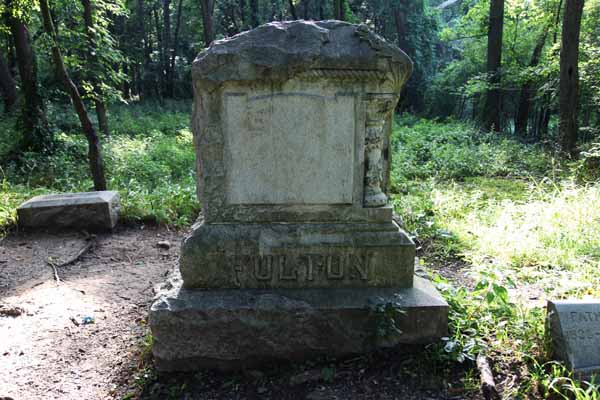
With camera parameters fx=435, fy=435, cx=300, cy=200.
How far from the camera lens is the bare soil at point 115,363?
8.55 ft

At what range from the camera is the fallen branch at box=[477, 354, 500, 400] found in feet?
7.98

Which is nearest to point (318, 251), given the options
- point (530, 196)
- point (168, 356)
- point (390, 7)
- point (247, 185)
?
point (247, 185)

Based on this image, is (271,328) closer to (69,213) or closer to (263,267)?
(263,267)

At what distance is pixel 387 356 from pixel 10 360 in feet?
8.48

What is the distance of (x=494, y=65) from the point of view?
13.1 m

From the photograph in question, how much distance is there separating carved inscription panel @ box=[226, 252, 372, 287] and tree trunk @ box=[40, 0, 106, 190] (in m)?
4.47

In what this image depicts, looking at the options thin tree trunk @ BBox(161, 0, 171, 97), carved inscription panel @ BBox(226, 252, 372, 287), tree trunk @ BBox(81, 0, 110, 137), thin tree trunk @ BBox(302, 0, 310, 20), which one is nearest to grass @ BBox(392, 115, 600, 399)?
carved inscription panel @ BBox(226, 252, 372, 287)

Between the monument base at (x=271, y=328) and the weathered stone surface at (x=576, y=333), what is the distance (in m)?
0.63

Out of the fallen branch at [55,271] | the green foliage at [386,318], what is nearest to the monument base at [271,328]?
the green foliage at [386,318]

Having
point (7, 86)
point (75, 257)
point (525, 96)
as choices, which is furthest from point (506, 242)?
point (7, 86)

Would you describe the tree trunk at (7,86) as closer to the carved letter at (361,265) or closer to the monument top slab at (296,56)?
the monument top slab at (296,56)

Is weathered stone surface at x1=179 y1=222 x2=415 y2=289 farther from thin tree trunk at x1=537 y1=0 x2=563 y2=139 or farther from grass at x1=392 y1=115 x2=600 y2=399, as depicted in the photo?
thin tree trunk at x1=537 y1=0 x2=563 y2=139

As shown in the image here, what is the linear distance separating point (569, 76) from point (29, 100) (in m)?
11.0

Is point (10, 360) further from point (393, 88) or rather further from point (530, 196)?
point (530, 196)
